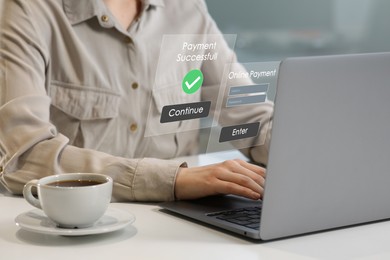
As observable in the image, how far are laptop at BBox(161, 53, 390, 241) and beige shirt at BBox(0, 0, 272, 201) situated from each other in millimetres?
288

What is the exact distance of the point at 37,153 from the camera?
61.2 inches

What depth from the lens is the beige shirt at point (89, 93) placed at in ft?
5.05

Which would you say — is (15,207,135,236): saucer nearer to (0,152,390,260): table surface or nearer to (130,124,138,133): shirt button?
(0,152,390,260): table surface

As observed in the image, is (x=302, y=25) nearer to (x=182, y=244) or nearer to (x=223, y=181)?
(x=223, y=181)

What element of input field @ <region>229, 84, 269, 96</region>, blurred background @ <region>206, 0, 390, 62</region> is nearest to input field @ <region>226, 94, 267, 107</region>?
input field @ <region>229, 84, 269, 96</region>

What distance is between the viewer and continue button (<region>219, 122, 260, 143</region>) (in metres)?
1.46

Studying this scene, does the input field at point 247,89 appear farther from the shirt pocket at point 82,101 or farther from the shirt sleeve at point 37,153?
the shirt pocket at point 82,101

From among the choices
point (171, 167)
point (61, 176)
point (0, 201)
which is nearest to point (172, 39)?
point (171, 167)

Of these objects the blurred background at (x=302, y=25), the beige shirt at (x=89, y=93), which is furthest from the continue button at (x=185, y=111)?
the blurred background at (x=302, y=25)

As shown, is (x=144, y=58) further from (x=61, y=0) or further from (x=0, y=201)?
(x=0, y=201)

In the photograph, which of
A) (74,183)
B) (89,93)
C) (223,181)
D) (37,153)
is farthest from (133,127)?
(74,183)

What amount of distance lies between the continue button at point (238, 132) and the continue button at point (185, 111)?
0.19 feet

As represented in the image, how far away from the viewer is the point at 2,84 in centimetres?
162

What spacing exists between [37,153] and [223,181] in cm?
40
